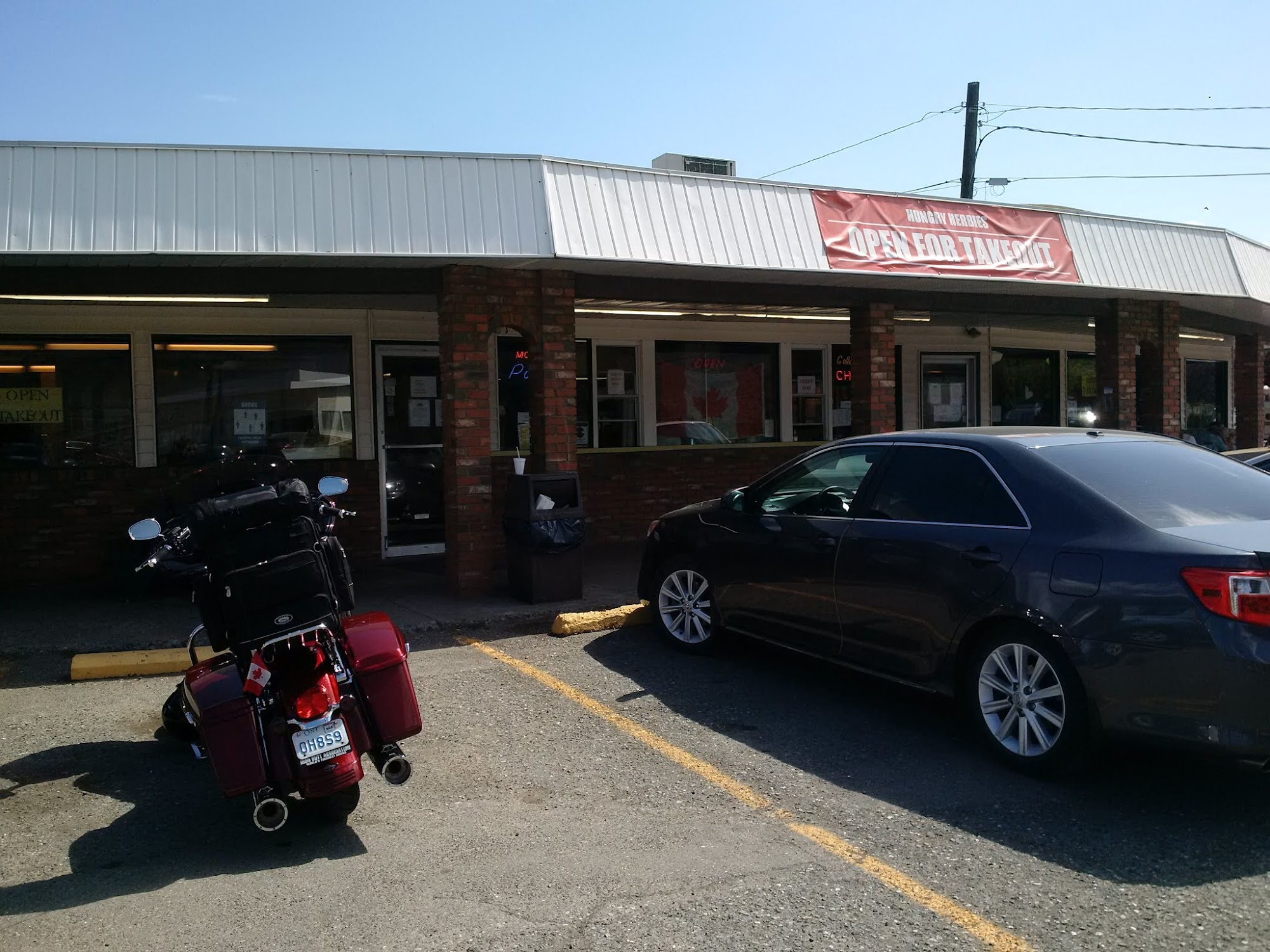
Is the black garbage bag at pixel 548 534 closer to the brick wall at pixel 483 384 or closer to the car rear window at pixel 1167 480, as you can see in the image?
the brick wall at pixel 483 384

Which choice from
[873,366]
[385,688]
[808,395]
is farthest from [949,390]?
[385,688]

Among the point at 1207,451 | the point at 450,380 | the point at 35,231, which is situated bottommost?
the point at 1207,451

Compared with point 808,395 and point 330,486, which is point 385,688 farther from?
point 808,395

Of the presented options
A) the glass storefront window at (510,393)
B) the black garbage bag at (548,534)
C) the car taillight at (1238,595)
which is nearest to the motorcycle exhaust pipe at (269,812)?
the car taillight at (1238,595)

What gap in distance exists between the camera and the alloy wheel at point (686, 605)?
25.0ft

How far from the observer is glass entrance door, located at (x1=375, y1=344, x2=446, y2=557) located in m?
12.3

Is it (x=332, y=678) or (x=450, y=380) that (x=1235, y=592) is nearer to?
(x=332, y=678)

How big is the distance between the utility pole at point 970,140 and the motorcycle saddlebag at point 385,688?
66.4 ft

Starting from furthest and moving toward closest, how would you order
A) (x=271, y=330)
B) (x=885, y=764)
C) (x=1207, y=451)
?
(x=271, y=330)
(x=1207, y=451)
(x=885, y=764)

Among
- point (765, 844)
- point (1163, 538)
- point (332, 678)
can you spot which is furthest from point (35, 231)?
point (1163, 538)

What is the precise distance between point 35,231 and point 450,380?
3.32 m

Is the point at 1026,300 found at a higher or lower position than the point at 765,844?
higher

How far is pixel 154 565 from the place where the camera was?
4.85 meters

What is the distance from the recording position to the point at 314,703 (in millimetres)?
4609
